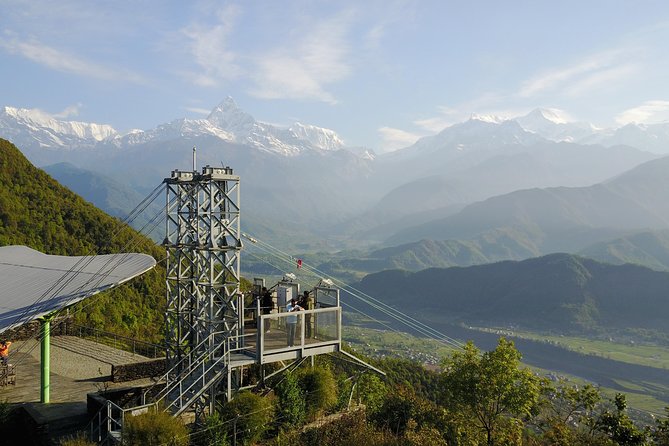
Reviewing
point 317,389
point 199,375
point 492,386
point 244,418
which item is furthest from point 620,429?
point 199,375

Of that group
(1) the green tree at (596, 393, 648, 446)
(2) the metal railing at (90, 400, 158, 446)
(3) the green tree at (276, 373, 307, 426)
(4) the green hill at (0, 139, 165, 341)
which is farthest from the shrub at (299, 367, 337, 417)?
(4) the green hill at (0, 139, 165, 341)

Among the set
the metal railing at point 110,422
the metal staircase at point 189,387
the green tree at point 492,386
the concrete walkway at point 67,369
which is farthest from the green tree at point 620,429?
the concrete walkway at point 67,369

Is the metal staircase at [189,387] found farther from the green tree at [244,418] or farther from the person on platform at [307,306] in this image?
the person on platform at [307,306]

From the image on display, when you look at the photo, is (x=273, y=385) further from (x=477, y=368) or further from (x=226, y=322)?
(x=477, y=368)

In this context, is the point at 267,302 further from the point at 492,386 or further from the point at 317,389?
the point at 492,386

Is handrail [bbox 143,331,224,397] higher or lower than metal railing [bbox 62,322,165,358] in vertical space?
higher

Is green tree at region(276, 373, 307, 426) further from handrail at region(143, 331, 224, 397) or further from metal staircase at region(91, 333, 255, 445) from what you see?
handrail at region(143, 331, 224, 397)
